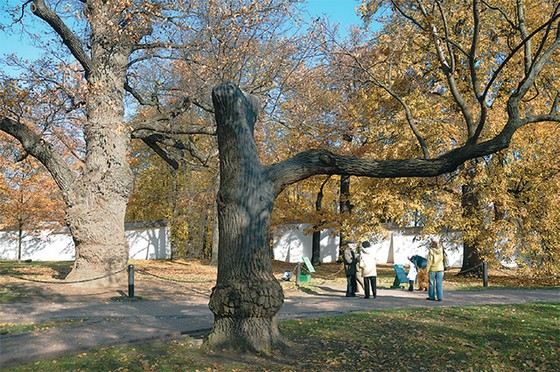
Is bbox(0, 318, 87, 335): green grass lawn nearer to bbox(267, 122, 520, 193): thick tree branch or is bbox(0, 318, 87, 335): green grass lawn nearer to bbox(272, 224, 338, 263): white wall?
bbox(267, 122, 520, 193): thick tree branch

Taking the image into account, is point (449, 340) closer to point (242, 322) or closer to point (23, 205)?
point (242, 322)

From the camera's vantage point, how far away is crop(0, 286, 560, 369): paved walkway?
26.6ft

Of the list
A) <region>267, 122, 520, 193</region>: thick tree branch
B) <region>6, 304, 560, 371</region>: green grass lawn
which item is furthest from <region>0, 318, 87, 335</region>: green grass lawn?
<region>267, 122, 520, 193</region>: thick tree branch

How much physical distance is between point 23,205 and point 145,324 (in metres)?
28.1

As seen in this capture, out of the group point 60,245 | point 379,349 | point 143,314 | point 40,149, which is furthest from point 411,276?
point 60,245

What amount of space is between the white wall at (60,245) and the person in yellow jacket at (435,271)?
94.1ft

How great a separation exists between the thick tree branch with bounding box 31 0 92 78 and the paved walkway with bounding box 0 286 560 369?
7684mm

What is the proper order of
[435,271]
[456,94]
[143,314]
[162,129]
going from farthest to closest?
[162,129] < [435,271] < [143,314] < [456,94]

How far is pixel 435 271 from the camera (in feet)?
47.6

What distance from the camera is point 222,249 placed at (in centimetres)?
774

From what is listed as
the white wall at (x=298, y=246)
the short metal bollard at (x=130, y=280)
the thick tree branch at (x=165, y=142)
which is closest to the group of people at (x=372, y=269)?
the short metal bollard at (x=130, y=280)

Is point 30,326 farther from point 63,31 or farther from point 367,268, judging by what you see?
point 63,31

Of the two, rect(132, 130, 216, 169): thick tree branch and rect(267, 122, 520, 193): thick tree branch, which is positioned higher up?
rect(132, 130, 216, 169): thick tree branch

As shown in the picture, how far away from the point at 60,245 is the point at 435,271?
3431 centimetres
